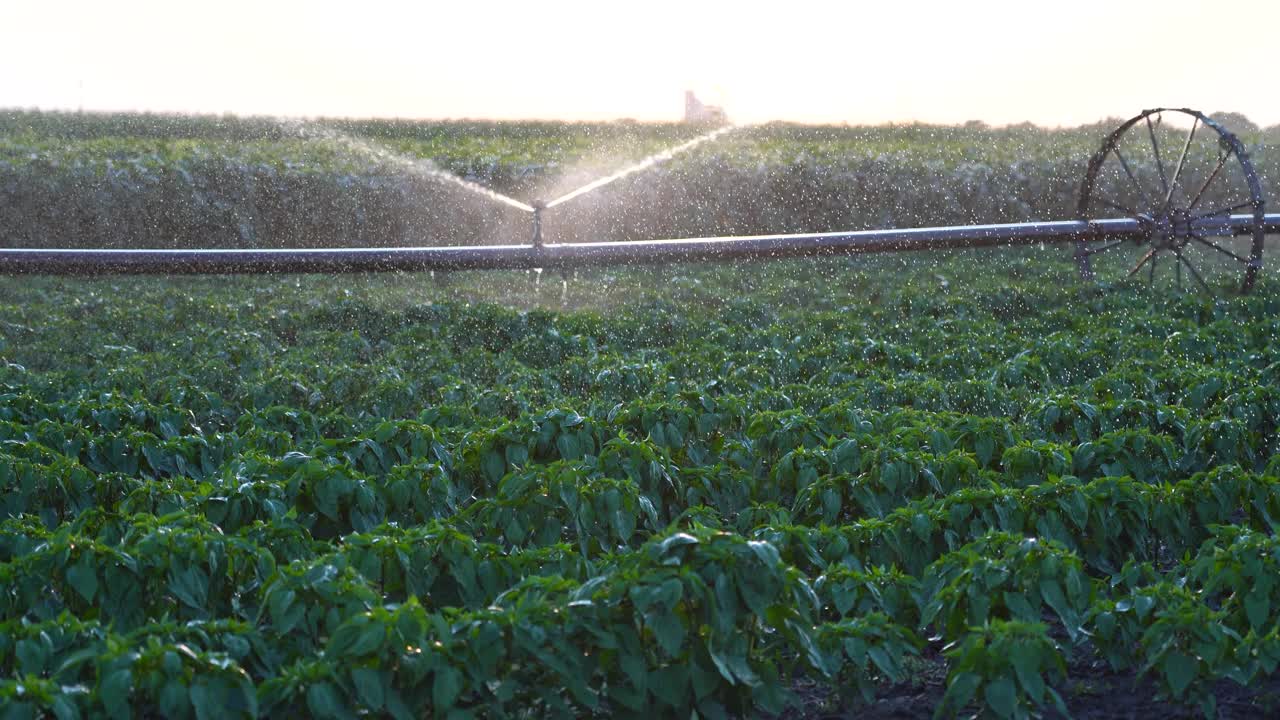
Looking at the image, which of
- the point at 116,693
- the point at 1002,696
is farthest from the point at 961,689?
the point at 116,693

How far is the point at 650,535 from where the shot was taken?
4.12 m

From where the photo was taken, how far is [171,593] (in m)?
3.61

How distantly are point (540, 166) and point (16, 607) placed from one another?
52.4 feet

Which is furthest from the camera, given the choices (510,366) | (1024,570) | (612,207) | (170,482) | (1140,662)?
(612,207)

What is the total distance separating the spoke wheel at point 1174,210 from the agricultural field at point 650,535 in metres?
3.32

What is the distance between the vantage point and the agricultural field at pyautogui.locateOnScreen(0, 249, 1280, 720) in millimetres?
3029

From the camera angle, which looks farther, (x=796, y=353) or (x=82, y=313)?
(x=82, y=313)

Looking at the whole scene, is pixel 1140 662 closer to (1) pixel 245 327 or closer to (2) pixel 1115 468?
(2) pixel 1115 468

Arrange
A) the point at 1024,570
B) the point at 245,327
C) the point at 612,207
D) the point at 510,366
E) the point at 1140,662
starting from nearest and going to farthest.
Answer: the point at 1024,570, the point at 1140,662, the point at 510,366, the point at 245,327, the point at 612,207

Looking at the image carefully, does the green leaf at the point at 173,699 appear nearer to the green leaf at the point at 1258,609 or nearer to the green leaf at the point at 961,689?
the green leaf at the point at 961,689

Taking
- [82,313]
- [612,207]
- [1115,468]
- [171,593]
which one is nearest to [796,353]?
[1115,468]

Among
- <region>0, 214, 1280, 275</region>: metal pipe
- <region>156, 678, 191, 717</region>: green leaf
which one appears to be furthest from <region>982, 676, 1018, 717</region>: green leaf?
<region>0, 214, 1280, 275</region>: metal pipe

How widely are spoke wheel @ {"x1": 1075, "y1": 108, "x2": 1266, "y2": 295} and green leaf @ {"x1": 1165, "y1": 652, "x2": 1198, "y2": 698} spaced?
8.51m

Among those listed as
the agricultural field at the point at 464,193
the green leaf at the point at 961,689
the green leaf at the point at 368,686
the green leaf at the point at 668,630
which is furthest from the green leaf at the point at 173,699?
the agricultural field at the point at 464,193
